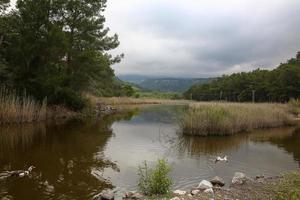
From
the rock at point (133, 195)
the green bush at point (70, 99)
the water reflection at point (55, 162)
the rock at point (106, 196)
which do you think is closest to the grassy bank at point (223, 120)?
the water reflection at point (55, 162)

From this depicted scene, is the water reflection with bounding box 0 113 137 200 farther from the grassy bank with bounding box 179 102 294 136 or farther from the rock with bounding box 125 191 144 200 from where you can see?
the grassy bank with bounding box 179 102 294 136

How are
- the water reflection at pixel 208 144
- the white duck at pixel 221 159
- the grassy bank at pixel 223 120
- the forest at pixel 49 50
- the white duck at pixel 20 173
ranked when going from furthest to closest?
the forest at pixel 49 50 < the grassy bank at pixel 223 120 < the water reflection at pixel 208 144 < the white duck at pixel 221 159 < the white duck at pixel 20 173

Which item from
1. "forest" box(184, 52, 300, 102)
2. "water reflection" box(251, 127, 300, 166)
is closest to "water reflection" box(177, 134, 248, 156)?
"water reflection" box(251, 127, 300, 166)

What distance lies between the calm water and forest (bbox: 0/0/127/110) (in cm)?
630

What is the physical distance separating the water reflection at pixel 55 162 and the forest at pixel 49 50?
7.12 metres

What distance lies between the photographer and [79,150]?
14852 millimetres

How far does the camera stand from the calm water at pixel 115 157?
959 cm

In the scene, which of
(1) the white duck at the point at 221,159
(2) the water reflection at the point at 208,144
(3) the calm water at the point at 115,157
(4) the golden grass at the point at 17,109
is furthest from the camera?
(4) the golden grass at the point at 17,109

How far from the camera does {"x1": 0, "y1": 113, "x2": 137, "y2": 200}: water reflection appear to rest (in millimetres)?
9000

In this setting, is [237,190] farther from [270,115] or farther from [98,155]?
[270,115]

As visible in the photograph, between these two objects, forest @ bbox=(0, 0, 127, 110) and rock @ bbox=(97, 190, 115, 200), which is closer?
rock @ bbox=(97, 190, 115, 200)

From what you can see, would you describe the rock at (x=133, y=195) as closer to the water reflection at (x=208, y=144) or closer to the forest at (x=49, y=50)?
the water reflection at (x=208, y=144)

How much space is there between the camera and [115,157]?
13484 mm

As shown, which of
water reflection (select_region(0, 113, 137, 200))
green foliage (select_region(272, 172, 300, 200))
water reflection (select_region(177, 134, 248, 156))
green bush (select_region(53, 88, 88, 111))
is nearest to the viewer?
green foliage (select_region(272, 172, 300, 200))
